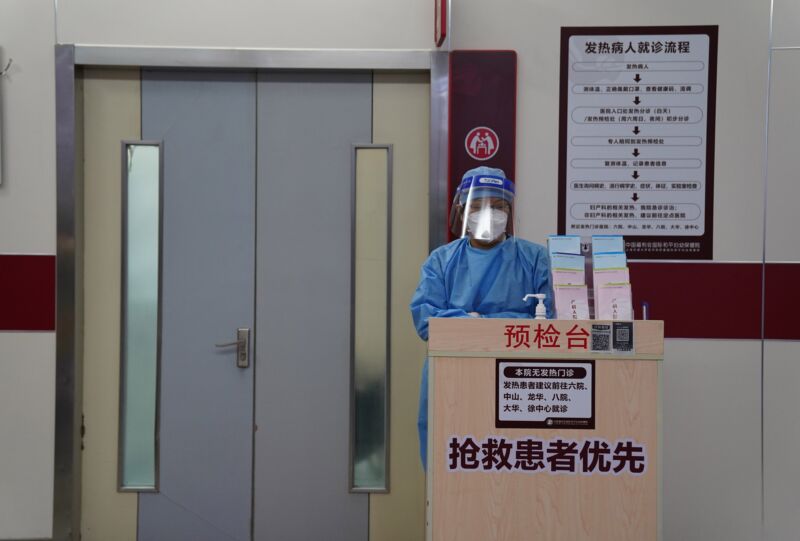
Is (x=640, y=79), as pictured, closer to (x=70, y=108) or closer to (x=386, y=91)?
(x=386, y=91)

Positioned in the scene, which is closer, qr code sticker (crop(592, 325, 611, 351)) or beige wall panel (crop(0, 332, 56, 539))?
qr code sticker (crop(592, 325, 611, 351))

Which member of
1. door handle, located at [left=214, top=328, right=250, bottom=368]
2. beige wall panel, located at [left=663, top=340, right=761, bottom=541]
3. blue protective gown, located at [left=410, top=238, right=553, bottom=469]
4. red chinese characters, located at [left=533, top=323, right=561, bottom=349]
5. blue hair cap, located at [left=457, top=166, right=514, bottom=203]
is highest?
blue hair cap, located at [left=457, top=166, right=514, bottom=203]

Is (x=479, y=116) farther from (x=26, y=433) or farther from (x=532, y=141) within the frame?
(x=26, y=433)

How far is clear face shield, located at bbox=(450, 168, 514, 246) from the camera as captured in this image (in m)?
2.48

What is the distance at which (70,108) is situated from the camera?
2.99m

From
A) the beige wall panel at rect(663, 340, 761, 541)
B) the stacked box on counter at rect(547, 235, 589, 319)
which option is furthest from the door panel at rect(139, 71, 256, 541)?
the beige wall panel at rect(663, 340, 761, 541)

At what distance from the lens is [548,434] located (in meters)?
1.97

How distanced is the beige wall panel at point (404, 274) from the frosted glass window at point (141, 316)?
1.06 meters

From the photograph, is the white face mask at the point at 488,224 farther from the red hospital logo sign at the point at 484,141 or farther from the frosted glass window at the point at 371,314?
the frosted glass window at the point at 371,314

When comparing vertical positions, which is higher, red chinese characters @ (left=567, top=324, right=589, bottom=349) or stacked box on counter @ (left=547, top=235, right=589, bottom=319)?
stacked box on counter @ (left=547, top=235, right=589, bottom=319)

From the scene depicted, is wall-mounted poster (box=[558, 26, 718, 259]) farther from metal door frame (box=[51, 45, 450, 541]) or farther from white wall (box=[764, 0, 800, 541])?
metal door frame (box=[51, 45, 450, 541])

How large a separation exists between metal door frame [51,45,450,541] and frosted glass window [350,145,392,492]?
25 centimetres

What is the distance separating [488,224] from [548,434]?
845 mm

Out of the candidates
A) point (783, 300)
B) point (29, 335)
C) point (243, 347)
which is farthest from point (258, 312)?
point (783, 300)
